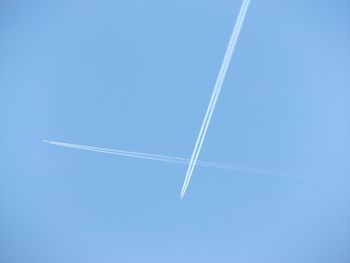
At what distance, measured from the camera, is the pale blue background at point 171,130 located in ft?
9.09

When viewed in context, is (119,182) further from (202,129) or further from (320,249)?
(320,249)

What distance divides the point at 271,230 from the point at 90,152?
182 centimetres

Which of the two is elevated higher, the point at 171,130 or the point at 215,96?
the point at 215,96

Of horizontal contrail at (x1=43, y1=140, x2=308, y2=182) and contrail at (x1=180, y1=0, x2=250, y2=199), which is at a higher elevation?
contrail at (x1=180, y1=0, x2=250, y2=199)

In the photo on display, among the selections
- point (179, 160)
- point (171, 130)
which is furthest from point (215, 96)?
point (179, 160)

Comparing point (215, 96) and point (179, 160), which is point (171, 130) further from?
point (215, 96)

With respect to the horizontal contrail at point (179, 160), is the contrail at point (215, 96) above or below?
above

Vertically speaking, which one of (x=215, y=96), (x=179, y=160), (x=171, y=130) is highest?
(x=215, y=96)

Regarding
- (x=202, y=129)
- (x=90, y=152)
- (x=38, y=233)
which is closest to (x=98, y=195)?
Result: (x=90, y=152)

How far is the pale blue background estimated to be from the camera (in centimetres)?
277

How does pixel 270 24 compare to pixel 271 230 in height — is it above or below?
above

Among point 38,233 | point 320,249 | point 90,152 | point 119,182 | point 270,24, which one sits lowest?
point 38,233

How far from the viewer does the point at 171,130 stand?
2834 mm

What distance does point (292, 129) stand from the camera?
2.83 meters
